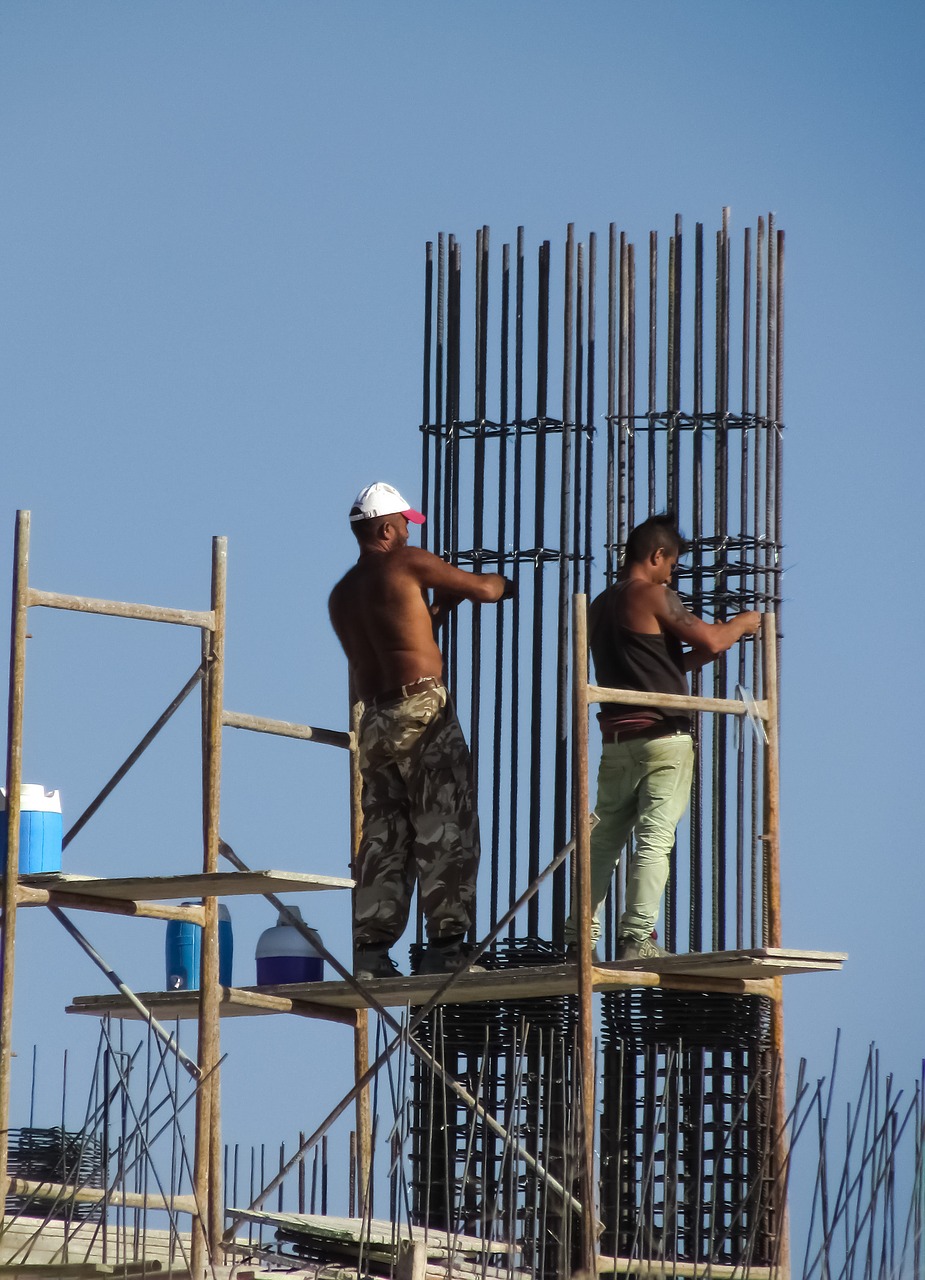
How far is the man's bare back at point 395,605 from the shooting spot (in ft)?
40.4

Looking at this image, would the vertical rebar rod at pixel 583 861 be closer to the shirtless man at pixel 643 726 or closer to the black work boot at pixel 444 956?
the shirtless man at pixel 643 726

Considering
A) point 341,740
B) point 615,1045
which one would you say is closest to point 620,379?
point 341,740

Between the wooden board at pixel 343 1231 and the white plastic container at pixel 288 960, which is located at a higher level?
the white plastic container at pixel 288 960

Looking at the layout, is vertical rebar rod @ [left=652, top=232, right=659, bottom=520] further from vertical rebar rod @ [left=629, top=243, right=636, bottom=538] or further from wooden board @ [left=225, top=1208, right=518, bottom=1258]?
wooden board @ [left=225, top=1208, right=518, bottom=1258]

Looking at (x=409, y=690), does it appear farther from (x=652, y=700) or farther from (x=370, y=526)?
(x=652, y=700)

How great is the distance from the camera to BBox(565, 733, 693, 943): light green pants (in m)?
11.8

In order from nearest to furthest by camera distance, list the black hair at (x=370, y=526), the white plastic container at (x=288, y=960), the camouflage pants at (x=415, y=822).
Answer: the camouflage pants at (x=415, y=822) < the black hair at (x=370, y=526) < the white plastic container at (x=288, y=960)

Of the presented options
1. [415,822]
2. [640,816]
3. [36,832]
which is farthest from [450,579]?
[36,832]

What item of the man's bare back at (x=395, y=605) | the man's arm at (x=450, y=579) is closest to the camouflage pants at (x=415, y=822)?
the man's bare back at (x=395, y=605)

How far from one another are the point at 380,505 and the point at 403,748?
3.91 feet

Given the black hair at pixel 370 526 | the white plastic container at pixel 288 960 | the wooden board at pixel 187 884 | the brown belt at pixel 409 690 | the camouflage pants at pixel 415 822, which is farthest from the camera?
the white plastic container at pixel 288 960

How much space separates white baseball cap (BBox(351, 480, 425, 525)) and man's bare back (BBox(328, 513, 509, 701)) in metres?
0.05

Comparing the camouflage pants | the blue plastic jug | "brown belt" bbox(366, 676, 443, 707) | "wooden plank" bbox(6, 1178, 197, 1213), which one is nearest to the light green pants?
the camouflage pants

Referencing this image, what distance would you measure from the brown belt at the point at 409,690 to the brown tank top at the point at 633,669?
78 centimetres
